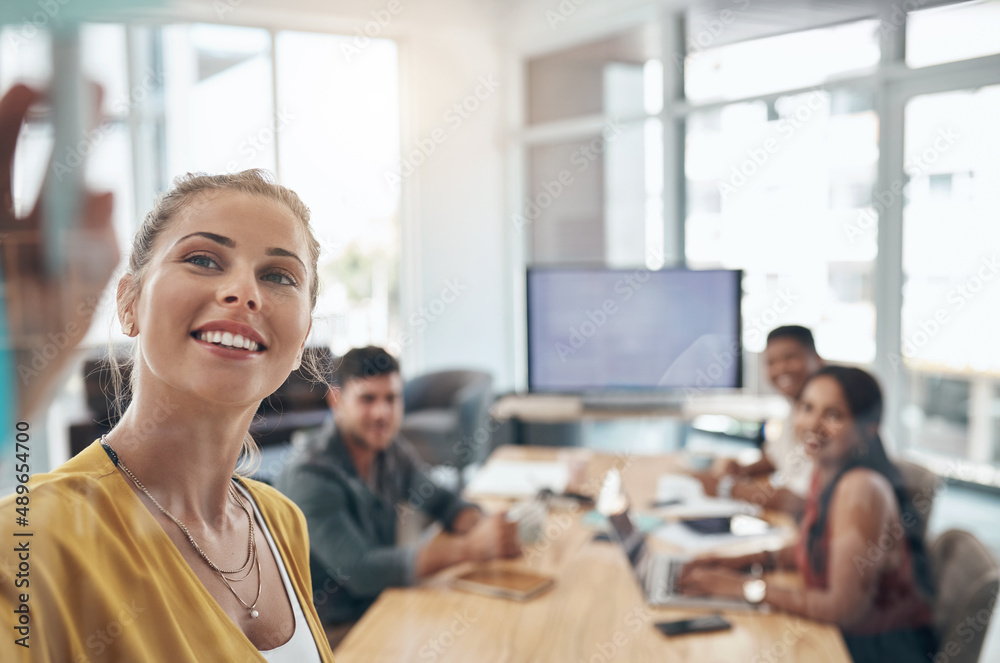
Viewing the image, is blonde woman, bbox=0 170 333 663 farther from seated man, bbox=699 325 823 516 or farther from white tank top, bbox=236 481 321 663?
seated man, bbox=699 325 823 516

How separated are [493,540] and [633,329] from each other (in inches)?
50.3

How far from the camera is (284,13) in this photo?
26.9 inches

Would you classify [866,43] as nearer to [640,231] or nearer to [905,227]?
[905,227]

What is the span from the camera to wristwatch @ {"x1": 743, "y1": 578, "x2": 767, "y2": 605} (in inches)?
49.1

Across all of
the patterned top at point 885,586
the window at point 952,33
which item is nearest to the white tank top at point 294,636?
the patterned top at point 885,586

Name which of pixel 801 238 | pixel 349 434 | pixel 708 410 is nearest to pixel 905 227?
pixel 801 238

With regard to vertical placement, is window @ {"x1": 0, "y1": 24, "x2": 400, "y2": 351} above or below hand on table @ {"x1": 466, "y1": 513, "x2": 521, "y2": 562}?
above

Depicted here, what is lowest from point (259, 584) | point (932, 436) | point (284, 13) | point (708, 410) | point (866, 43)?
point (932, 436)

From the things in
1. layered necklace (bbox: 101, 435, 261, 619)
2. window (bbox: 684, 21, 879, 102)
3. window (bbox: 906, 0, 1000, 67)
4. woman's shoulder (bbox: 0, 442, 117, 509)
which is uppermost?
window (bbox: 684, 21, 879, 102)

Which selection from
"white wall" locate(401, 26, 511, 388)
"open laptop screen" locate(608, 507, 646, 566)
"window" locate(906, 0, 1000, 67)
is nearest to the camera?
"open laptop screen" locate(608, 507, 646, 566)

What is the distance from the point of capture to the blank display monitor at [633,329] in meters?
2.43

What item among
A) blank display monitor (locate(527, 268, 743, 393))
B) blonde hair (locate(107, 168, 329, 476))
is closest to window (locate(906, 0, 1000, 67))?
blank display monitor (locate(527, 268, 743, 393))

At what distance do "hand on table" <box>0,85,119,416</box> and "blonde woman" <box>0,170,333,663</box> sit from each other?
0.11 ft

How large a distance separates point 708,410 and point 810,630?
1.24 m
